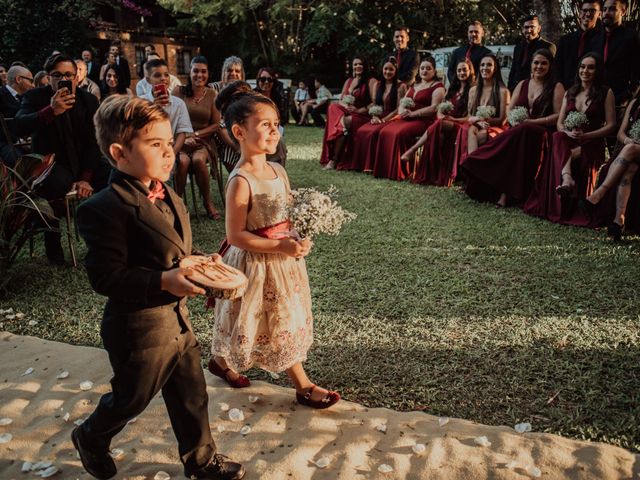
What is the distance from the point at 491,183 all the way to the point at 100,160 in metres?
4.35

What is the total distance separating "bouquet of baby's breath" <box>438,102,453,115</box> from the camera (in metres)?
8.00

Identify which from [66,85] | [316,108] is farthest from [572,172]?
[316,108]

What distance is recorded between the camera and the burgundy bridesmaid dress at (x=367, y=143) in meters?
9.10

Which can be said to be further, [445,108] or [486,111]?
[445,108]

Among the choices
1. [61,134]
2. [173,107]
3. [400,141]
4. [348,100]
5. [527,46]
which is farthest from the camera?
[348,100]

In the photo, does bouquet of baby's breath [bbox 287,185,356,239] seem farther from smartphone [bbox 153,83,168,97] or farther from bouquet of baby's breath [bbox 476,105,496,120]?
bouquet of baby's breath [bbox 476,105,496,120]

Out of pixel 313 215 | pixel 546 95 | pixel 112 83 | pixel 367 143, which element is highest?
pixel 546 95

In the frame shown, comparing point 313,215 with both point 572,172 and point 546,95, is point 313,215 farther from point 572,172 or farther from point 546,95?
point 546,95

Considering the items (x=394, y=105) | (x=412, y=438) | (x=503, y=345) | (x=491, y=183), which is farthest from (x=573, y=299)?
(x=394, y=105)

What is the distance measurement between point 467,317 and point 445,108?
16.6ft

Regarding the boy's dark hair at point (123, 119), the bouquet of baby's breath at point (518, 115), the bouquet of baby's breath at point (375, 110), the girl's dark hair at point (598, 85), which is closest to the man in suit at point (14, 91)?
the bouquet of baby's breath at point (375, 110)

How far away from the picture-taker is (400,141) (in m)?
8.59

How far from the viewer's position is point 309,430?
2.53m

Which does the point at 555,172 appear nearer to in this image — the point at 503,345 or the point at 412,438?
the point at 503,345
